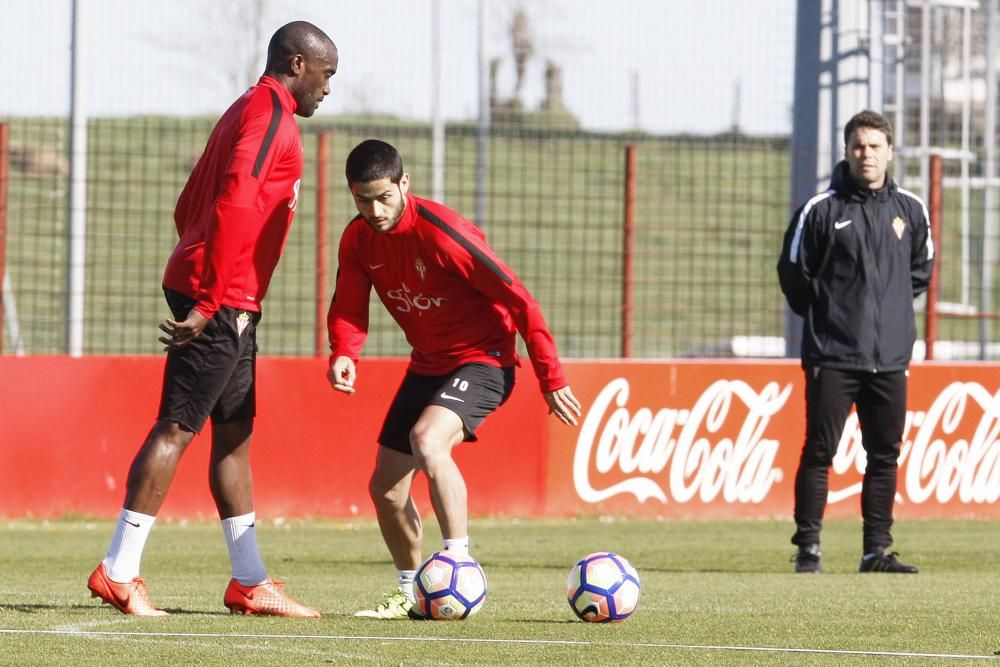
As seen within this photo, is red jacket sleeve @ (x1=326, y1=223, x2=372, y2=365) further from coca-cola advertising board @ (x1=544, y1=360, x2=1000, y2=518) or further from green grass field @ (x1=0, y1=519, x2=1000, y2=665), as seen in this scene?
coca-cola advertising board @ (x1=544, y1=360, x2=1000, y2=518)

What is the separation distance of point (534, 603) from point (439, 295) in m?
1.44

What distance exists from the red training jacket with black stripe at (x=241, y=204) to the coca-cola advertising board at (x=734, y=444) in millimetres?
5715

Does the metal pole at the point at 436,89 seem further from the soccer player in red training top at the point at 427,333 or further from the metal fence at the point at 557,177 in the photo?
the soccer player in red training top at the point at 427,333

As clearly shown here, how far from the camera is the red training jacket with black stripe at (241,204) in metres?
6.30

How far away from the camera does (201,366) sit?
251 inches

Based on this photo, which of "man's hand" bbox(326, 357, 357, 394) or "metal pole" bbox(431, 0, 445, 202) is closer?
"man's hand" bbox(326, 357, 357, 394)

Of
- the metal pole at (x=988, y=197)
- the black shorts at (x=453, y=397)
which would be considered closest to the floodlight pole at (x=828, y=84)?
the metal pole at (x=988, y=197)

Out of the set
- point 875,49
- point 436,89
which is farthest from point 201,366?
point 436,89

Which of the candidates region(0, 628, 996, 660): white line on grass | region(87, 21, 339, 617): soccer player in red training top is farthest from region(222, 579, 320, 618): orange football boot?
region(0, 628, 996, 660): white line on grass

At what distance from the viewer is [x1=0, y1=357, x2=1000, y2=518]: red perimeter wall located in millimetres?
11211

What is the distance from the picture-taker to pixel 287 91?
661cm

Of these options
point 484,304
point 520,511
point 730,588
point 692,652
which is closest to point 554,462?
point 520,511

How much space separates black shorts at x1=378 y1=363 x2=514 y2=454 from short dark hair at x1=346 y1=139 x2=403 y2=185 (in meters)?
0.84

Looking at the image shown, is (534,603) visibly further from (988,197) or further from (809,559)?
(988,197)
